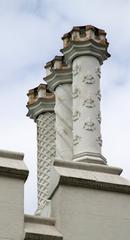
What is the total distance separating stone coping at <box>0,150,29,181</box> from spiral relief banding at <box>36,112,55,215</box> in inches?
180

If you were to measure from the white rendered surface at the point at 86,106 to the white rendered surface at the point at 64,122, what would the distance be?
1.02 metres

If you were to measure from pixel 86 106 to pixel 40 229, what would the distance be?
424 cm

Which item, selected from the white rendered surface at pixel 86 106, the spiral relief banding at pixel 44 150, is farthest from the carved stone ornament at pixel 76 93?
the spiral relief banding at pixel 44 150

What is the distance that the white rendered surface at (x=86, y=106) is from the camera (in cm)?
1049

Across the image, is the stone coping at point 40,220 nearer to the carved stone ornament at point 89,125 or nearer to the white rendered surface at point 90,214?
the white rendered surface at point 90,214

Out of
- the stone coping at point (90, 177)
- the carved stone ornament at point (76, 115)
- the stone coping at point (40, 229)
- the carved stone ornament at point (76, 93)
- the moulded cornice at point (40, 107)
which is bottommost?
the stone coping at point (40, 229)

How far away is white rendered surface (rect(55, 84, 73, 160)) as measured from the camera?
39.0 feet

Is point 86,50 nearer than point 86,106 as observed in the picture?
No

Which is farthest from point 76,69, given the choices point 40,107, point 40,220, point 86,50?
point 40,220

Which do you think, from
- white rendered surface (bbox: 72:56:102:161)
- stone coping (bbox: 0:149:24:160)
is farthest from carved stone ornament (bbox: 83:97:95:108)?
stone coping (bbox: 0:149:24:160)

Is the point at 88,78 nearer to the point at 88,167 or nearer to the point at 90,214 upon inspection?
the point at 88,167

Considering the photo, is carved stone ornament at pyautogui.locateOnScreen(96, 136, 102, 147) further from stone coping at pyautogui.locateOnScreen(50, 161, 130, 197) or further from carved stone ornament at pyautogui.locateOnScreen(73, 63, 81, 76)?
stone coping at pyautogui.locateOnScreen(50, 161, 130, 197)

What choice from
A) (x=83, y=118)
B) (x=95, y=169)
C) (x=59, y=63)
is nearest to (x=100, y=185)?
(x=95, y=169)

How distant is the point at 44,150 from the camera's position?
13047mm
